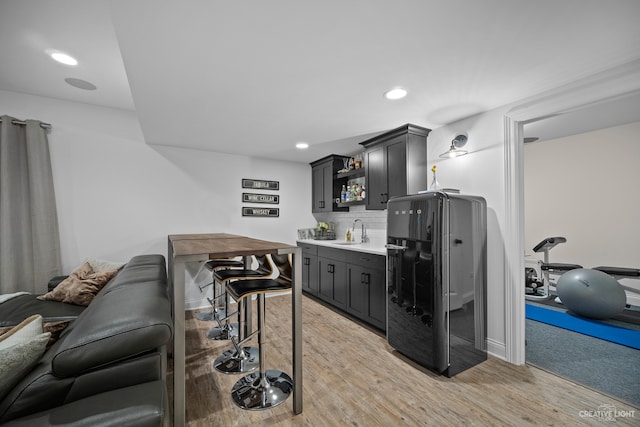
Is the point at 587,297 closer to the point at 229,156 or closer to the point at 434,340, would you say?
the point at 434,340

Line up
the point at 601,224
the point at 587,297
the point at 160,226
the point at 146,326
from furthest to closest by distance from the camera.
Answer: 1. the point at 601,224
2. the point at 160,226
3. the point at 587,297
4. the point at 146,326

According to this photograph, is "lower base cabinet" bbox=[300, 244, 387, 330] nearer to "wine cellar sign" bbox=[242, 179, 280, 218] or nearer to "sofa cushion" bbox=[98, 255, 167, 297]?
"wine cellar sign" bbox=[242, 179, 280, 218]

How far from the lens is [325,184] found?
464 cm

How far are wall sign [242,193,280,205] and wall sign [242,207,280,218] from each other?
130 mm

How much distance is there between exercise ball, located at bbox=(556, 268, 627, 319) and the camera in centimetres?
300

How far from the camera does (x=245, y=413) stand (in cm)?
173

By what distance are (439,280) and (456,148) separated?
1481 mm

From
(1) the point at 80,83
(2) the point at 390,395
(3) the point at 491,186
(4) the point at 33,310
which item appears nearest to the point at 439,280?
(2) the point at 390,395

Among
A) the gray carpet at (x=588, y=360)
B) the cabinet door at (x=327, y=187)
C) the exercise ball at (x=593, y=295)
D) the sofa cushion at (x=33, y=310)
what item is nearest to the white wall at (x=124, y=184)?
the sofa cushion at (x=33, y=310)

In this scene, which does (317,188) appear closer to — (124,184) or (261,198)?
(261,198)

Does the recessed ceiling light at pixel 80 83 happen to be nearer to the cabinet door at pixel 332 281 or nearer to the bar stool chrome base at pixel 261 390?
the bar stool chrome base at pixel 261 390

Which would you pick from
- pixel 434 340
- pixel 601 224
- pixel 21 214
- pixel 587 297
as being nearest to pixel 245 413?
pixel 434 340

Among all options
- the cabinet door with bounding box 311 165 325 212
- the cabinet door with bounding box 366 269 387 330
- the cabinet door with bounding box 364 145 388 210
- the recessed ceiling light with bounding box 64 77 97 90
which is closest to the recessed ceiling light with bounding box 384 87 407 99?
the cabinet door with bounding box 364 145 388 210

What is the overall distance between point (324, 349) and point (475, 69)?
272cm
